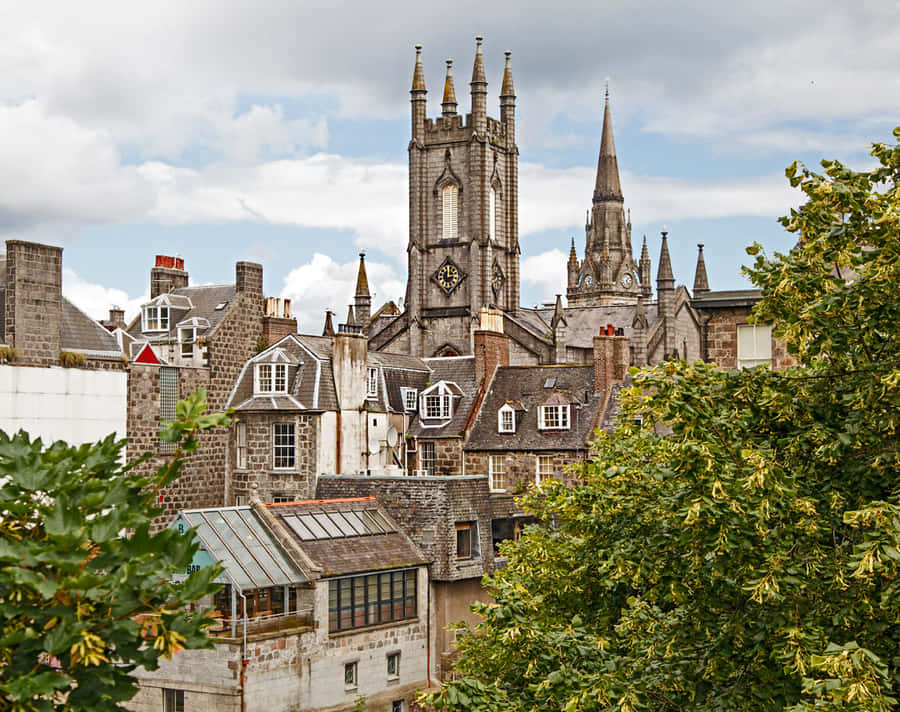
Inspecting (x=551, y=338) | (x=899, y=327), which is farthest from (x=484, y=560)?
(x=551, y=338)

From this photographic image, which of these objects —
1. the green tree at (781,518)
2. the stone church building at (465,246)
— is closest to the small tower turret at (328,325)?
the stone church building at (465,246)

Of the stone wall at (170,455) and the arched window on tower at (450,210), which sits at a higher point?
the arched window on tower at (450,210)

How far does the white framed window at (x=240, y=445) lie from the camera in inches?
1868

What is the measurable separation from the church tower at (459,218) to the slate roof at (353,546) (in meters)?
41.7

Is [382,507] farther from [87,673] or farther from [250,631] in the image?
[87,673]

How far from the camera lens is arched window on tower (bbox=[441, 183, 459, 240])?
8394 cm

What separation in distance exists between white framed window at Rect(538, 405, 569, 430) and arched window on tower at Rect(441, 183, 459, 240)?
38.0 metres

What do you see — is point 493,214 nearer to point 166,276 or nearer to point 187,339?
point 166,276

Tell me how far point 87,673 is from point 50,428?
111ft

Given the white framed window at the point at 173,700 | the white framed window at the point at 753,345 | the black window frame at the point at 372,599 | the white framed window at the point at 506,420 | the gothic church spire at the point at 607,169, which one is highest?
the gothic church spire at the point at 607,169

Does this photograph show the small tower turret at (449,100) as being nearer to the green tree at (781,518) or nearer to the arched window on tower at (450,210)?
the arched window on tower at (450,210)

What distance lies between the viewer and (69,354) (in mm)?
40375

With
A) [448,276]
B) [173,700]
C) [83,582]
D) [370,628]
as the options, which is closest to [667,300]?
[448,276]

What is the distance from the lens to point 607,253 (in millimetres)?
127750
